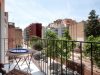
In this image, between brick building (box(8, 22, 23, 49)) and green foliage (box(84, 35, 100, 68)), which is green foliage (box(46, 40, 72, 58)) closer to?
green foliage (box(84, 35, 100, 68))

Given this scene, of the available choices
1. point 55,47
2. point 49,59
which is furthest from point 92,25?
point 55,47

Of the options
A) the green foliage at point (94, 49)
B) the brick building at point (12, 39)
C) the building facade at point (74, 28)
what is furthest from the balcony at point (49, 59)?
the building facade at point (74, 28)

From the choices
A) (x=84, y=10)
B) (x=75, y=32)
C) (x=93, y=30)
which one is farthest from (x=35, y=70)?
(x=84, y=10)

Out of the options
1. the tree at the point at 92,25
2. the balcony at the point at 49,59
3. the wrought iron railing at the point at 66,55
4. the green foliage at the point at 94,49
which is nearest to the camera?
the green foliage at the point at 94,49

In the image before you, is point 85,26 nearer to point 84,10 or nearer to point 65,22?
point 84,10

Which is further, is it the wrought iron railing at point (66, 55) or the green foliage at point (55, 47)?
the green foliage at point (55, 47)

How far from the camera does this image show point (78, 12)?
36.3 m

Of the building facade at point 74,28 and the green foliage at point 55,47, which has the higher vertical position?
the building facade at point 74,28

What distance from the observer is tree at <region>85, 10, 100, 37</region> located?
27.2 meters

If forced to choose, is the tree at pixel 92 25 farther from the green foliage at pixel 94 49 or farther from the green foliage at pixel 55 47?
the green foliage at pixel 55 47

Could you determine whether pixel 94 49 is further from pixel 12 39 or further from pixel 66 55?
pixel 12 39

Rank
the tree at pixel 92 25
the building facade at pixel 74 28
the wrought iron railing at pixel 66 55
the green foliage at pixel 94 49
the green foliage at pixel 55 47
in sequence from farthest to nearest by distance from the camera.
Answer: the building facade at pixel 74 28
the tree at pixel 92 25
the green foliage at pixel 55 47
the wrought iron railing at pixel 66 55
the green foliage at pixel 94 49

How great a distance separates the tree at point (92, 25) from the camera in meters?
27.2

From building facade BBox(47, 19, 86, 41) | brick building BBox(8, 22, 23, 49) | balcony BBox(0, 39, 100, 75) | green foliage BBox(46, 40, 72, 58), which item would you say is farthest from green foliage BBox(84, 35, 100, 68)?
building facade BBox(47, 19, 86, 41)
